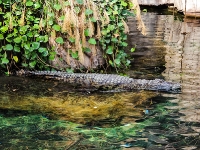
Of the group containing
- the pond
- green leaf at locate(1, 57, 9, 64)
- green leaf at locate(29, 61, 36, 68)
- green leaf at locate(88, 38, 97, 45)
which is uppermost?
green leaf at locate(88, 38, 97, 45)

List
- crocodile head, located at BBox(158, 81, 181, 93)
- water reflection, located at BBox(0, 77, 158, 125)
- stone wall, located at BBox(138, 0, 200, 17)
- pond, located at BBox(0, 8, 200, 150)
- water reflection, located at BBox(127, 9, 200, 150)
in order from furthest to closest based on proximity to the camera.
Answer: stone wall, located at BBox(138, 0, 200, 17) → crocodile head, located at BBox(158, 81, 181, 93) → water reflection, located at BBox(0, 77, 158, 125) → water reflection, located at BBox(127, 9, 200, 150) → pond, located at BBox(0, 8, 200, 150)

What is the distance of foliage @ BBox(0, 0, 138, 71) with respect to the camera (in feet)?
20.1

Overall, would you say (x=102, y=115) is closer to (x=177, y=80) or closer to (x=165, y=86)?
(x=165, y=86)

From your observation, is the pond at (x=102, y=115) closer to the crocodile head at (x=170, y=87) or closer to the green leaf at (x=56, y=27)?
the crocodile head at (x=170, y=87)

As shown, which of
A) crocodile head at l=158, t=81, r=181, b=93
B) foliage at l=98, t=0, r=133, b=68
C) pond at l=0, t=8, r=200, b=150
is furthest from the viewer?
foliage at l=98, t=0, r=133, b=68

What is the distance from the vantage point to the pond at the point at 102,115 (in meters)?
3.84

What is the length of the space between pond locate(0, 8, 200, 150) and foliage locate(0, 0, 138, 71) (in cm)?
51

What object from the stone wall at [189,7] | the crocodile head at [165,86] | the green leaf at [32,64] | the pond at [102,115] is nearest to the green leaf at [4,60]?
the pond at [102,115]

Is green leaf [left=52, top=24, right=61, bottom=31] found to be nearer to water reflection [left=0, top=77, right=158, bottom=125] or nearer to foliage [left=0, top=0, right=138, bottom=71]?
foliage [left=0, top=0, right=138, bottom=71]

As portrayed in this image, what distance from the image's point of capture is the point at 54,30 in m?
6.20

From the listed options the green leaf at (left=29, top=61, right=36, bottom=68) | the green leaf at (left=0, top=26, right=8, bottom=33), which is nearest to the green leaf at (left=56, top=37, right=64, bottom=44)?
the green leaf at (left=29, top=61, right=36, bottom=68)

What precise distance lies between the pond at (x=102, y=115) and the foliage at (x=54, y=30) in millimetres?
506

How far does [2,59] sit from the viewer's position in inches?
243

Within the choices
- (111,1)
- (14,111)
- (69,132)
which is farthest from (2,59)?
(69,132)
